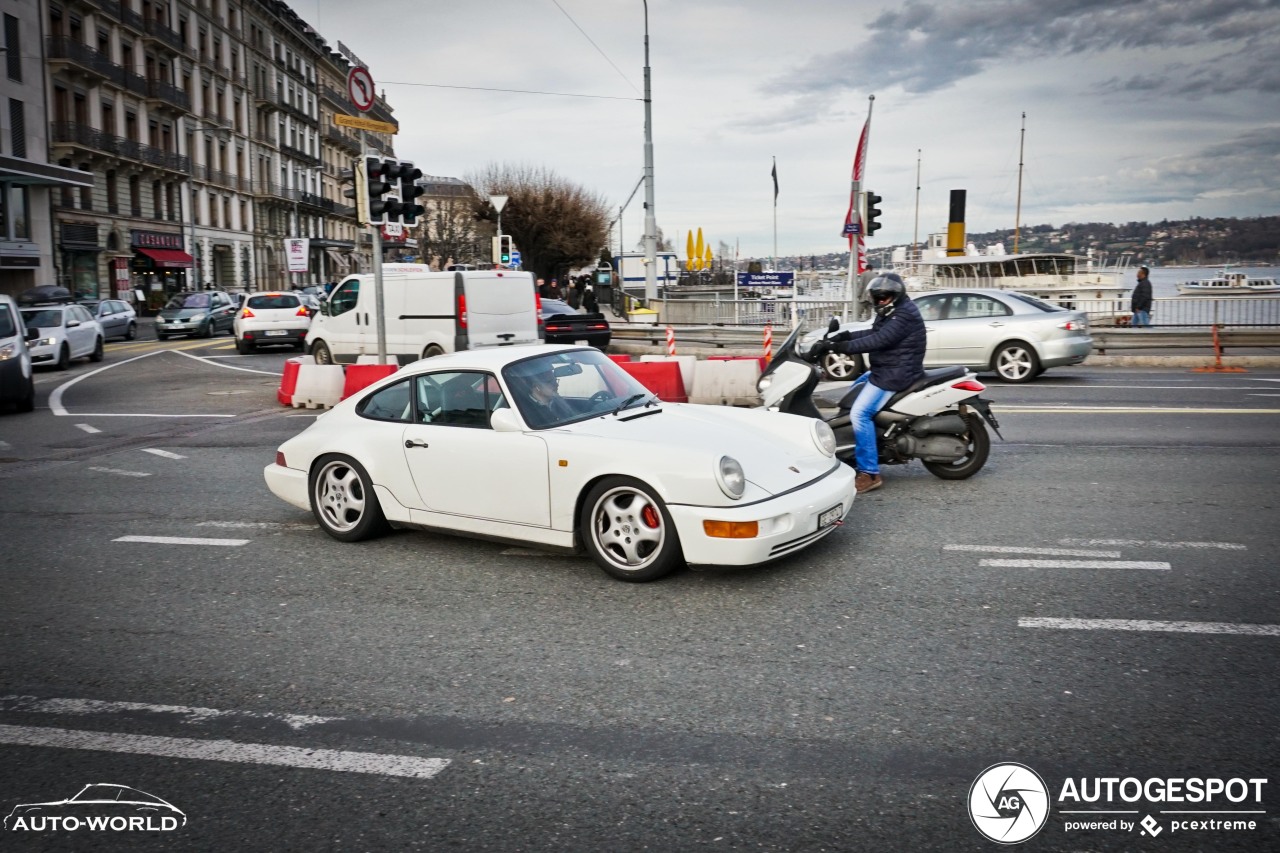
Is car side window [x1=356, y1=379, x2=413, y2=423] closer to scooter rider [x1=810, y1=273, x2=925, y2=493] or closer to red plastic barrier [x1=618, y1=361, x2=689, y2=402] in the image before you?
scooter rider [x1=810, y1=273, x2=925, y2=493]

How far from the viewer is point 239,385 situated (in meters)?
18.5

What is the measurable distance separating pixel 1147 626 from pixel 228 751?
3970mm

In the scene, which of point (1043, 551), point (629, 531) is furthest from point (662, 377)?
point (629, 531)

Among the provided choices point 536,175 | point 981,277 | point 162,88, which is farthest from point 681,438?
point 162,88

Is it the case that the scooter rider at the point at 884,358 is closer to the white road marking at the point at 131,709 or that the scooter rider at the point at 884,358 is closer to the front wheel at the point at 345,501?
the front wheel at the point at 345,501

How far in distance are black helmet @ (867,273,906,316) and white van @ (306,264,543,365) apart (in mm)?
9874

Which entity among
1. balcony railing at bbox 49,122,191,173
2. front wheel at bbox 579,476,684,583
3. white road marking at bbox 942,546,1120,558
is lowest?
white road marking at bbox 942,546,1120,558

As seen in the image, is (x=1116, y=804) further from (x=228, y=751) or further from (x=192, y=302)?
(x=192, y=302)

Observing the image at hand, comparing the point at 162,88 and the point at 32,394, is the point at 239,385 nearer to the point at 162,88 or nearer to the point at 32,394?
the point at 32,394

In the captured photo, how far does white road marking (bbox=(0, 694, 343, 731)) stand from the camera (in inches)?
156

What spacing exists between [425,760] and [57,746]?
143cm

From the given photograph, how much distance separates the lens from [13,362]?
1454 cm

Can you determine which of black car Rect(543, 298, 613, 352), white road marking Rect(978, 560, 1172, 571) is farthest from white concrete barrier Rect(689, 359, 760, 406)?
black car Rect(543, 298, 613, 352)

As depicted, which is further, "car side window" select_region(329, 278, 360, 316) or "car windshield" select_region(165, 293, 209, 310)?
"car windshield" select_region(165, 293, 209, 310)
